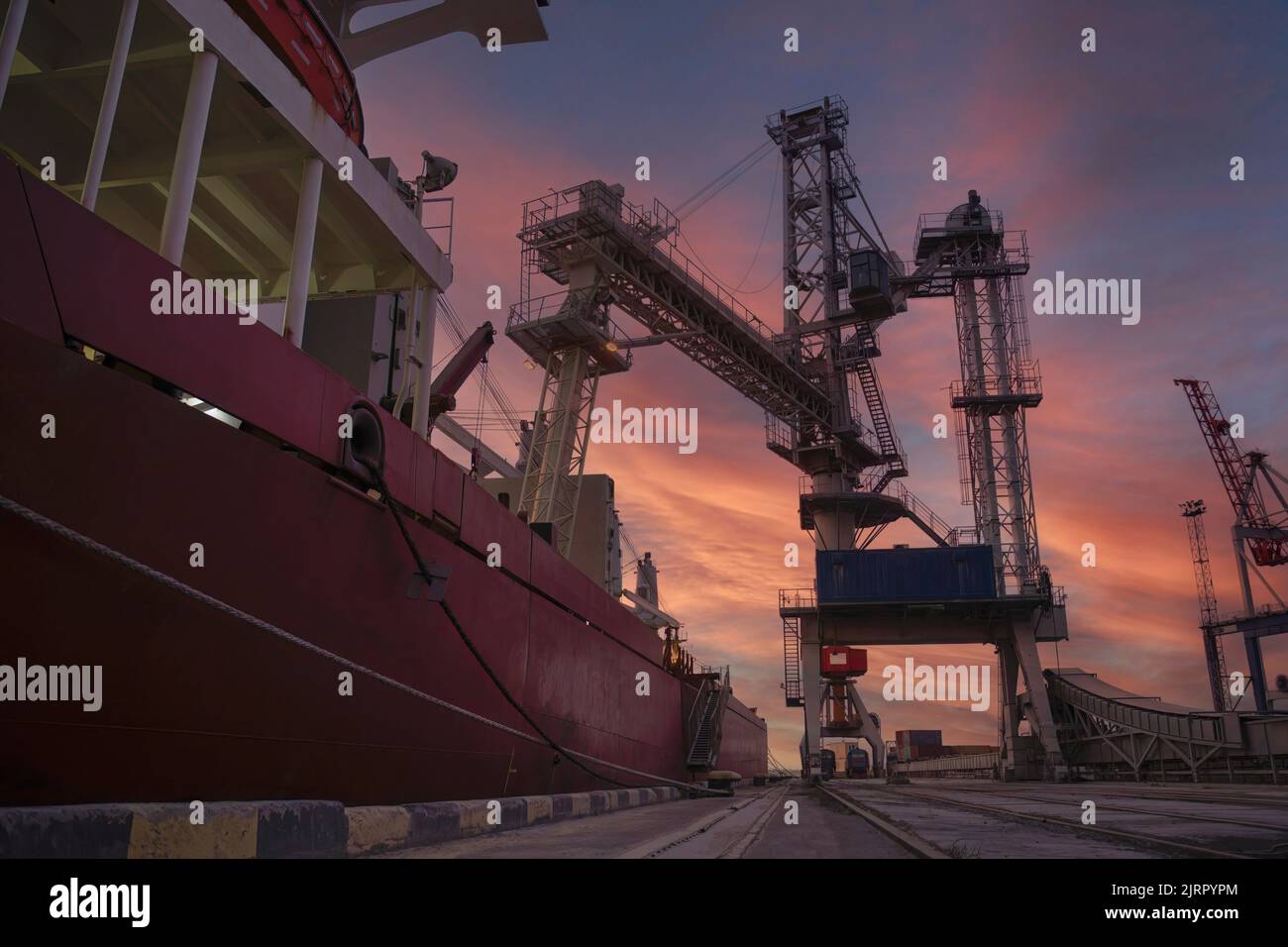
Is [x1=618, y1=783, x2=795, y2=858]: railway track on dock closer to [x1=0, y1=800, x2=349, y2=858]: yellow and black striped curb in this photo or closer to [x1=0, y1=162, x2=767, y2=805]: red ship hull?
[x1=0, y1=800, x2=349, y2=858]: yellow and black striped curb

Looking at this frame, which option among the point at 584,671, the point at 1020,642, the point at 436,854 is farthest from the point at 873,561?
the point at 436,854

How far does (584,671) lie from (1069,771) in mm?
21991

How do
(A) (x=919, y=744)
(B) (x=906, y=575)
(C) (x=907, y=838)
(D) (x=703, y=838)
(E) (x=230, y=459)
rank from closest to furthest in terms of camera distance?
(E) (x=230, y=459) → (C) (x=907, y=838) → (D) (x=703, y=838) → (B) (x=906, y=575) → (A) (x=919, y=744)

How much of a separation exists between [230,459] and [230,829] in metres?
2.22

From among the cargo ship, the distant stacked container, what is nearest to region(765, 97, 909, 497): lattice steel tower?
the cargo ship

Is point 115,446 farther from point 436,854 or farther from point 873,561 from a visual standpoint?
point 873,561

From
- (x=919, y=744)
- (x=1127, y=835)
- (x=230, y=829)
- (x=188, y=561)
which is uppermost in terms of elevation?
(x=188, y=561)

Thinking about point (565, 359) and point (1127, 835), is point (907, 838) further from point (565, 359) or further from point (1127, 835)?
point (565, 359)

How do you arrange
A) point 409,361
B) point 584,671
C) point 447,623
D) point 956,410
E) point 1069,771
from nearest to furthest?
1. point 447,623
2. point 409,361
3. point 584,671
4. point 1069,771
5. point 956,410

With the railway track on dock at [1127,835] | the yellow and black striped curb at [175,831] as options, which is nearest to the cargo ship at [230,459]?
the yellow and black striped curb at [175,831]

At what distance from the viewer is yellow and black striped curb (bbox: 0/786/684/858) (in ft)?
11.4

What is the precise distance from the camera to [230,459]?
5250mm

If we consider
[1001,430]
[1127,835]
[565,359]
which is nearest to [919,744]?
[1001,430]
